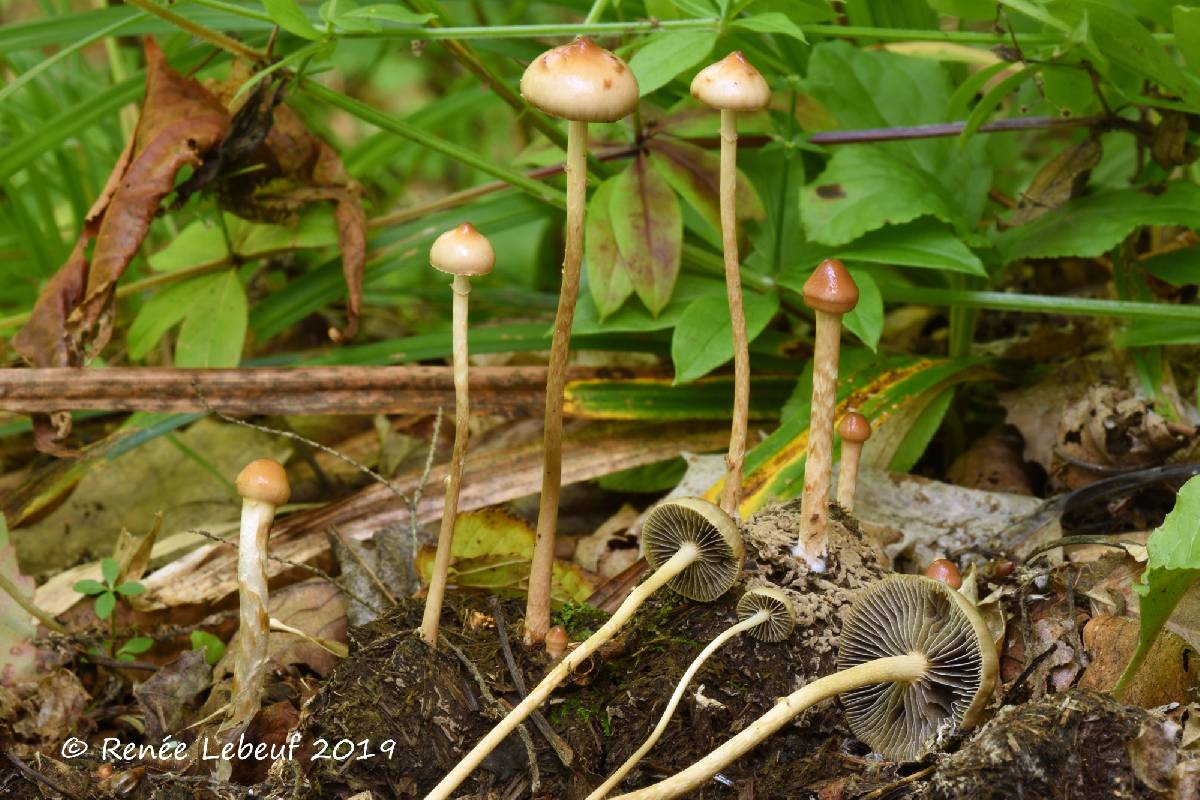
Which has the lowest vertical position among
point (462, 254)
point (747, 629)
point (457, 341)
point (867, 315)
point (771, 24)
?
point (747, 629)

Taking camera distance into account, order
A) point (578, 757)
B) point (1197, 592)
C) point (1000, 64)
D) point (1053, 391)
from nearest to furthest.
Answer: point (578, 757)
point (1197, 592)
point (1000, 64)
point (1053, 391)

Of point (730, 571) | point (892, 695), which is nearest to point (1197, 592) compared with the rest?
point (892, 695)

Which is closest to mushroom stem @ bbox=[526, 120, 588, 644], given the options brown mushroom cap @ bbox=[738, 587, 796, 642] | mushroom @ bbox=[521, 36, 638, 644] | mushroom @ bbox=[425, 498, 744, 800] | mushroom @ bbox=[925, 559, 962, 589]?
mushroom @ bbox=[521, 36, 638, 644]

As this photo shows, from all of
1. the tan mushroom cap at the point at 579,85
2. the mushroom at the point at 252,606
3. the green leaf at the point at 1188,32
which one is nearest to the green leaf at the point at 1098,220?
the green leaf at the point at 1188,32

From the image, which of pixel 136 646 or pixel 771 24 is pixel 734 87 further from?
pixel 136 646

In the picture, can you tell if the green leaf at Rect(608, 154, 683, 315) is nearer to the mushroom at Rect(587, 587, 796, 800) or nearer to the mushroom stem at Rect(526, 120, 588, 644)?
the mushroom stem at Rect(526, 120, 588, 644)

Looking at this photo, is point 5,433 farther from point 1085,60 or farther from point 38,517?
point 1085,60

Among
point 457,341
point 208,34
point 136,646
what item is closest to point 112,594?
point 136,646
